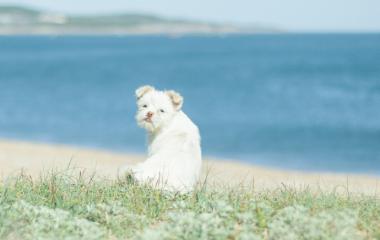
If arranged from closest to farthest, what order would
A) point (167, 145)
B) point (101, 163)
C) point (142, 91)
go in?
point (167, 145), point (142, 91), point (101, 163)

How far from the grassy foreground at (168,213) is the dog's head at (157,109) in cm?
67

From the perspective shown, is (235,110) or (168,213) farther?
(235,110)

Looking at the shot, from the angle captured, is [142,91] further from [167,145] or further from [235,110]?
[235,110]

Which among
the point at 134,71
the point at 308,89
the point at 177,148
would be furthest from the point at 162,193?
the point at 134,71

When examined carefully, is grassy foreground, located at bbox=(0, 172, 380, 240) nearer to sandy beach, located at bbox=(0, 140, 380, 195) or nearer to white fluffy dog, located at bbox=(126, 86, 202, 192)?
white fluffy dog, located at bbox=(126, 86, 202, 192)

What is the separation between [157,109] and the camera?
349 inches

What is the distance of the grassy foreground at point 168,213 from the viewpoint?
23.2ft

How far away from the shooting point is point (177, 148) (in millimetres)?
8680

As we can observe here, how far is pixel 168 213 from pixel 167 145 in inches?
41.4

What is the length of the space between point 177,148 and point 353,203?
184cm

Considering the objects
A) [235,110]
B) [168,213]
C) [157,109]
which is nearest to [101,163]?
[157,109]

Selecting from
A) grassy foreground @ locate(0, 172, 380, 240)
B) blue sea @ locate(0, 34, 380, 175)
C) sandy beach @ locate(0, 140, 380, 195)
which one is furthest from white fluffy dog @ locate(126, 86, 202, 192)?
blue sea @ locate(0, 34, 380, 175)

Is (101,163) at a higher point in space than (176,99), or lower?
higher

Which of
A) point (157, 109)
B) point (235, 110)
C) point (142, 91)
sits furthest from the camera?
point (235, 110)
